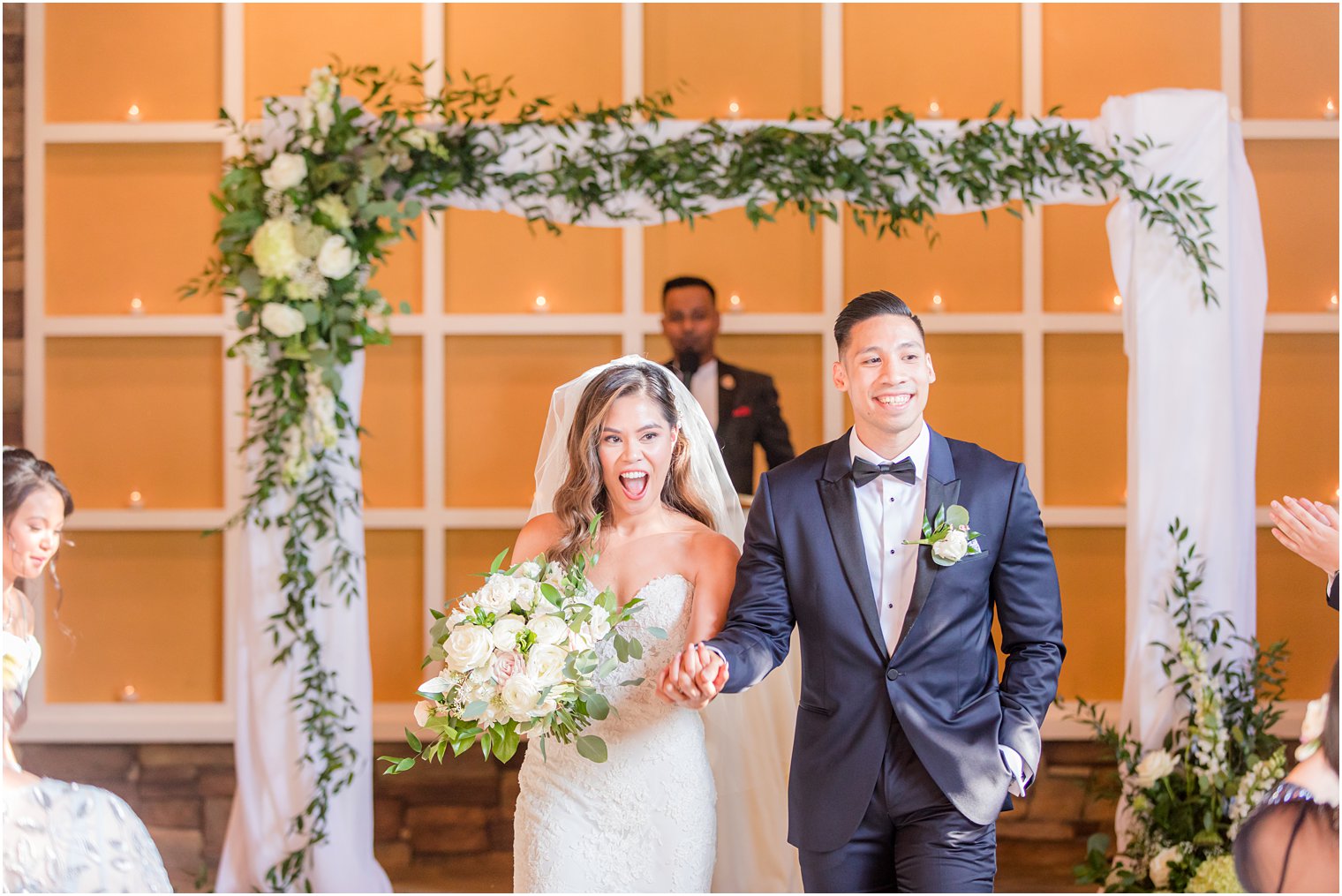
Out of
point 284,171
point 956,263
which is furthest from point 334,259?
point 956,263

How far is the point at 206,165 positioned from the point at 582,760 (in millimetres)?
3396

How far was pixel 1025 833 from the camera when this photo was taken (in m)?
4.70

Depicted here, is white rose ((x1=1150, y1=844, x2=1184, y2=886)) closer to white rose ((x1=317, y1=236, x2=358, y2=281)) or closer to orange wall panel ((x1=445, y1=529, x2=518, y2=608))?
orange wall panel ((x1=445, y1=529, x2=518, y2=608))

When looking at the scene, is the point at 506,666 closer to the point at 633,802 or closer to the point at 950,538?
the point at 633,802

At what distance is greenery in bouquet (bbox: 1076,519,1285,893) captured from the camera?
3.75 m

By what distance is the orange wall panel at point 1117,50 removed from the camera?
481 centimetres

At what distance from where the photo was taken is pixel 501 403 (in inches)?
195

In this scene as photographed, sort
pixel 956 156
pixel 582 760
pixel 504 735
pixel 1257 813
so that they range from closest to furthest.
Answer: pixel 1257 813
pixel 504 735
pixel 582 760
pixel 956 156

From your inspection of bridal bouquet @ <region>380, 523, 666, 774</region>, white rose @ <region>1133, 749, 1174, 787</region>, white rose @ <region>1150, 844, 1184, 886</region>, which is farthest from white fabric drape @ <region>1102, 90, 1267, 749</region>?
bridal bouquet @ <region>380, 523, 666, 774</region>

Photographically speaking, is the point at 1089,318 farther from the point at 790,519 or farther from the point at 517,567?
the point at 517,567

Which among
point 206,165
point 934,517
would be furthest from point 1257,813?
point 206,165

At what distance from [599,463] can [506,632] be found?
651 mm

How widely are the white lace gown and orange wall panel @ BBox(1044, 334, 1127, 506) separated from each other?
2.74 metres

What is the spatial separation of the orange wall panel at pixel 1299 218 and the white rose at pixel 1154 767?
210 centimetres
